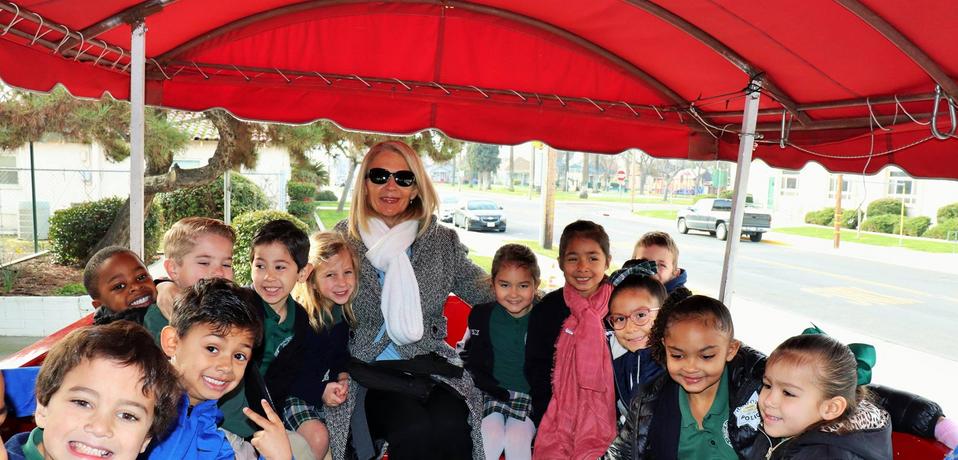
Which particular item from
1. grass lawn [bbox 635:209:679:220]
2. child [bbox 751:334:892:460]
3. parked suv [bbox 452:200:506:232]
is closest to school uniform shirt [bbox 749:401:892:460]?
child [bbox 751:334:892:460]

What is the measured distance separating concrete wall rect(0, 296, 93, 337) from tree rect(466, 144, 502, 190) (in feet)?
162

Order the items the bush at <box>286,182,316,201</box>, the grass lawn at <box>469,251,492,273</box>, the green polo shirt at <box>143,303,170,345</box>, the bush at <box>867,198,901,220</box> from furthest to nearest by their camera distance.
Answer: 1. the bush at <box>867,198,901,220</box>
2. the bush at <box>286,182,316,201</box>
3. the grass lawn at <box>469,251,492,273</box>
4. the green polo shirt at <box>143,303,170,345</box>

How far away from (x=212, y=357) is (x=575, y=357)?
1.85 meters

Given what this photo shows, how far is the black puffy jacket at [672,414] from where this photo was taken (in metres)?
2.50

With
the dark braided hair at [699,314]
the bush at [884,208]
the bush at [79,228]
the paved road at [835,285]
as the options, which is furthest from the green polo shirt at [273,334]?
the bush at [884,208]

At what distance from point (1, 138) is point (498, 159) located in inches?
2159

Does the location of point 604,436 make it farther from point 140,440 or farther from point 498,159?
point 498,159

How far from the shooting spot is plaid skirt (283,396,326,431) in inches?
124

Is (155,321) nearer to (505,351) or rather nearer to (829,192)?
(505,351)

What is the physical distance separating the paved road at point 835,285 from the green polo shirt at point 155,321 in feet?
37.1

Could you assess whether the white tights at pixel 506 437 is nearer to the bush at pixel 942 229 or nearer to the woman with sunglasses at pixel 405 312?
the woman with sunglasses at pixel 405 312

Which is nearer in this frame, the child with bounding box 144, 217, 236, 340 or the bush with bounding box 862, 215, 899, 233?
the child with bounding box 144, 217, 236, 340

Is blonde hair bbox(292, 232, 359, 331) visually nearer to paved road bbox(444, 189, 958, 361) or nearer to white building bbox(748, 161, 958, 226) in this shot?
paved road bbox(444, 189, 958, 361)

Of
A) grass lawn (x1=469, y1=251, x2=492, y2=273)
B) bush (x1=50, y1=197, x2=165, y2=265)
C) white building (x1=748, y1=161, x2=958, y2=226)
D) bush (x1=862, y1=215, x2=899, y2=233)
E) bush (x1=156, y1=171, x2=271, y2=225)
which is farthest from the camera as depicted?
white building (x1=748, y1=161, x2=958, y2=226)
